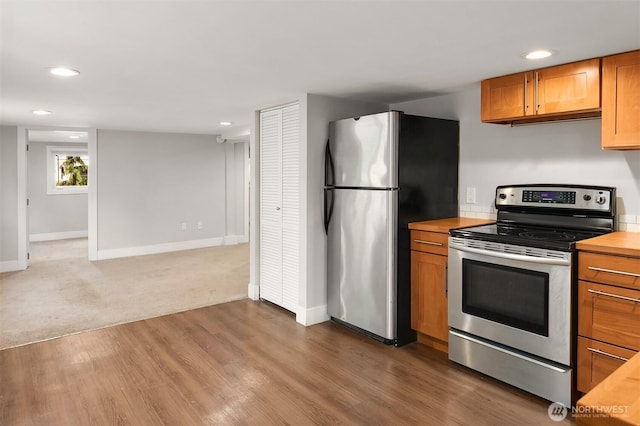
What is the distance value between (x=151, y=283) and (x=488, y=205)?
13.1 ft

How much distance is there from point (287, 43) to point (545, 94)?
5.61ft

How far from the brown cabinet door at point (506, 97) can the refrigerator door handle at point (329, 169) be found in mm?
1274

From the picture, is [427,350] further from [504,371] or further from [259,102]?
[259,102]

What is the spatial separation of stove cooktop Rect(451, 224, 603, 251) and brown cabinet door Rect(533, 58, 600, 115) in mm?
782

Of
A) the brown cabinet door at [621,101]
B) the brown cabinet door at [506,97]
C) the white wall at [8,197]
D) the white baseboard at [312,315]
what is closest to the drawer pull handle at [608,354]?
the brown cabinet door at [621,101]

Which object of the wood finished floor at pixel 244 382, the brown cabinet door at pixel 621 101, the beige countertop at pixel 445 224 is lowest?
the wood finished floor at pixel 244 382

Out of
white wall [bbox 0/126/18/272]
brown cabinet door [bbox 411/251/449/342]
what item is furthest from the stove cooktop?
white wall [bbox 0/126/18/272]

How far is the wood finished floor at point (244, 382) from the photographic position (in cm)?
241

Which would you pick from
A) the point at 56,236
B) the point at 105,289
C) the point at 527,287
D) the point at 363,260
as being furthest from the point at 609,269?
the point at 56,236

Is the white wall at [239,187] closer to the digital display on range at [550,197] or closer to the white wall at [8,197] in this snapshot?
the white wall at [8,197]

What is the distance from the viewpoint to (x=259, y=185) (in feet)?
14.8

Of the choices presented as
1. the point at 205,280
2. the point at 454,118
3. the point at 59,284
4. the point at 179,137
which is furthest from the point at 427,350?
the point at 179,137

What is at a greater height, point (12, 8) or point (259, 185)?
point (12, 8)

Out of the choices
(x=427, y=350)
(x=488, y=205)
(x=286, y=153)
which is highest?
(x=286, y=153)
